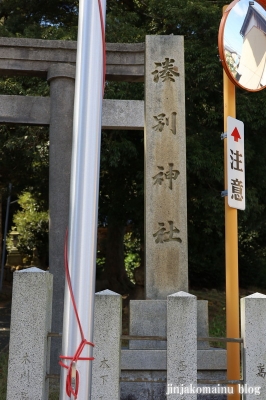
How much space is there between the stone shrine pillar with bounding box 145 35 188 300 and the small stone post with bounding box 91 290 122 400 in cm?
217

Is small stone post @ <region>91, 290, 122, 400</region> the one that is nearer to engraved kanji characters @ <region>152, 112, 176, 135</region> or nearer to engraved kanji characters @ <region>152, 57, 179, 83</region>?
engraved kanji characters @ <region>152, 112, 176, 135</region>

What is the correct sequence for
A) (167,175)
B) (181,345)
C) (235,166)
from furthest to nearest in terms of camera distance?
(167,175) → (235,166) → (181,345)

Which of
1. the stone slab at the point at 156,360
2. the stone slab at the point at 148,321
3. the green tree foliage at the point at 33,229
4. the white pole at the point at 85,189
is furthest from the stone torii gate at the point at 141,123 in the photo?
the green tree foliage at the point at 33,229

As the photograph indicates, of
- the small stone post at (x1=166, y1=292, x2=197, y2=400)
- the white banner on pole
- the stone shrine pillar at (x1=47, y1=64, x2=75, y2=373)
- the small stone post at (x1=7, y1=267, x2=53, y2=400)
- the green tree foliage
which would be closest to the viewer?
the small stone post at (x1=7, y1=267, x2=53, y2=400)

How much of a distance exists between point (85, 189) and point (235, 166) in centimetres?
271

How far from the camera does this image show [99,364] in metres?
4.55

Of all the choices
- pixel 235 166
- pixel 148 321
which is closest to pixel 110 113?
pixel 235 166

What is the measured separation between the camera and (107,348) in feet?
15.0

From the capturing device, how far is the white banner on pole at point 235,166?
16.5 ft

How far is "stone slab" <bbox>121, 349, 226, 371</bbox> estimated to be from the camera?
6.20m

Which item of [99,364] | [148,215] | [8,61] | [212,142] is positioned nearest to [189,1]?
[212,142]

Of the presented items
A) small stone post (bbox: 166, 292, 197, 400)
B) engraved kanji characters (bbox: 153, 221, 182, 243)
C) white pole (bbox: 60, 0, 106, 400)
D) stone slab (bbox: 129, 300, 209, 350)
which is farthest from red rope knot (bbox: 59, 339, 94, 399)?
engraved kanji characters (bbox: 153, 221, 182, 243)

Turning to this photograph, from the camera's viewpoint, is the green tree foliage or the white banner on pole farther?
the green tree foliage

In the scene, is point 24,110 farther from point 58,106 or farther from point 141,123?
point 141,123
